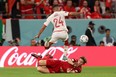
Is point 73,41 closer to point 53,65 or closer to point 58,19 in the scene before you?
point 58,19

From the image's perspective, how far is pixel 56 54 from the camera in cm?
2277

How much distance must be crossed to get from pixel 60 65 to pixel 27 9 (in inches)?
345

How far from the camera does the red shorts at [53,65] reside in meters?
17.0

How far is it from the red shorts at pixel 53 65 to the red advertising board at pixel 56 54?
4987 millimetres

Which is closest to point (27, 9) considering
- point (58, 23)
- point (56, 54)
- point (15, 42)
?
point (15, 42)

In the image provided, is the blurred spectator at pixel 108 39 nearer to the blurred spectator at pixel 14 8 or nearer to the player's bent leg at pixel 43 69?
the blurred spectator at pixel 14 8

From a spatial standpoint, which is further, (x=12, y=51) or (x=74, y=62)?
(x=12, y=51)

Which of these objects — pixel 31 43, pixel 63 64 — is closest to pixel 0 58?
pixel 31 43

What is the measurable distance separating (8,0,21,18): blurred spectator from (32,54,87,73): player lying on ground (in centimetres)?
794

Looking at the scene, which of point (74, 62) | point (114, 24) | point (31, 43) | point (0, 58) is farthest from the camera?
point (114, 24)

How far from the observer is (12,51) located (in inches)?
880

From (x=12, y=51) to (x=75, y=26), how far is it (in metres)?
4.21

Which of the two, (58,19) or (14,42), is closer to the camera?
(58,19)

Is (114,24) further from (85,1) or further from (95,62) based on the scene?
(95,62)
